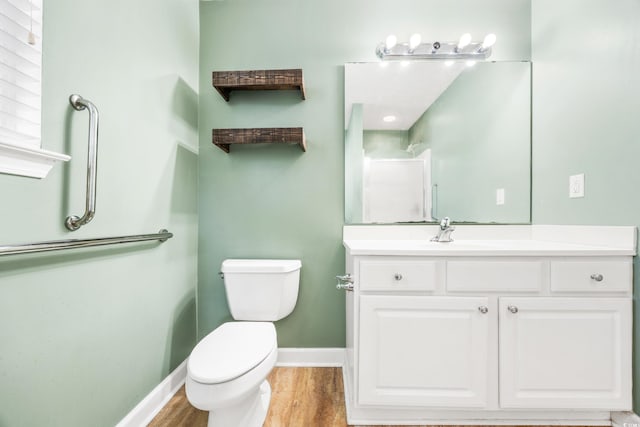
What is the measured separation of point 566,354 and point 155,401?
1.83 metres

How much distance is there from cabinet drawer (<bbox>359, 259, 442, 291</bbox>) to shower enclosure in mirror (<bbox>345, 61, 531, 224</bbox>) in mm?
546

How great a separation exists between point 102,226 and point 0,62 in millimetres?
566

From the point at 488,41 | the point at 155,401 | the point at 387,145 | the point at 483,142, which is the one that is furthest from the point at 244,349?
the point at 488,41

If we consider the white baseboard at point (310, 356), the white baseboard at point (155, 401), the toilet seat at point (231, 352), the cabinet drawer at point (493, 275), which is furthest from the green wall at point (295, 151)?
the cabinet drawer at point (493, 275)

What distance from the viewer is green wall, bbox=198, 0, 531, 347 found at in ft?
5.88

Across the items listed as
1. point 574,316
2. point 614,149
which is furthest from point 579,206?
point 574,316

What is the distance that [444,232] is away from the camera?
63.6 inches

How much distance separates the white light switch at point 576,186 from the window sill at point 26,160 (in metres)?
2.09

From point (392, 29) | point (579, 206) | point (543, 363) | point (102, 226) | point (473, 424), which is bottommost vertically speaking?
point (473, 424)

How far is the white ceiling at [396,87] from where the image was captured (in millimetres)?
1750

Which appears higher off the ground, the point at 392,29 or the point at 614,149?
the point at 392,29

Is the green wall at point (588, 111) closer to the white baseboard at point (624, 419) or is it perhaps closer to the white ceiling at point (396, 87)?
the white baseboard at point (624, 419)

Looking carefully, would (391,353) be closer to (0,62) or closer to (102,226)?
(102,226)

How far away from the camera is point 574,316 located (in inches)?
47.4
